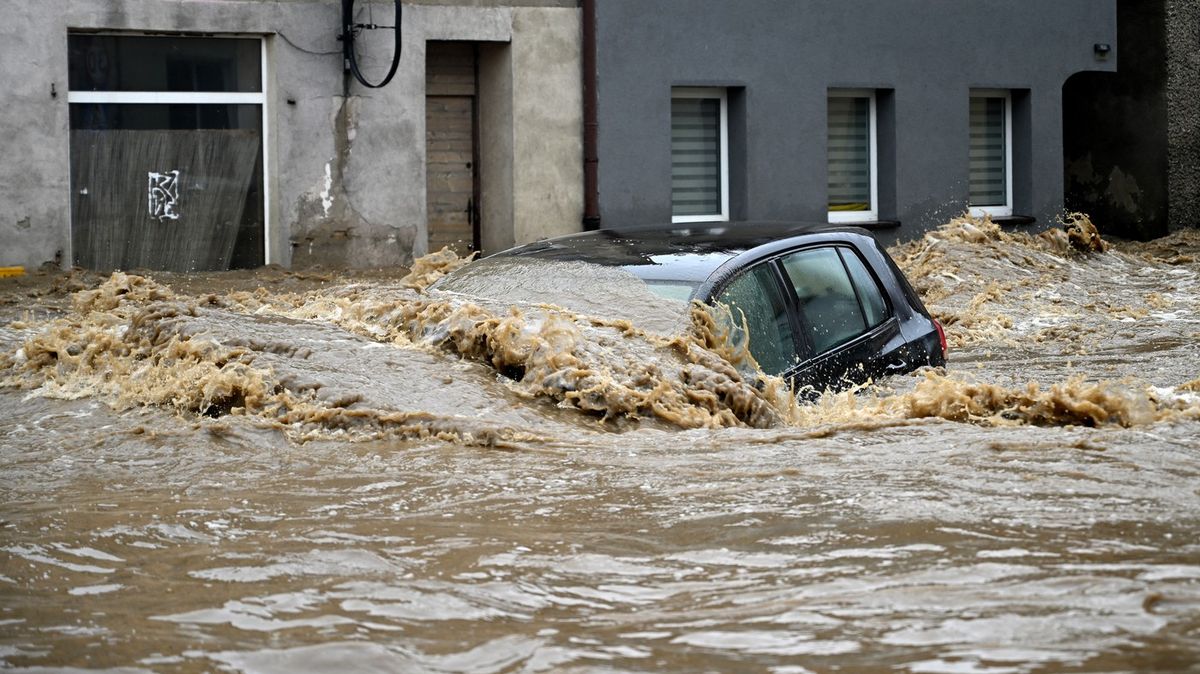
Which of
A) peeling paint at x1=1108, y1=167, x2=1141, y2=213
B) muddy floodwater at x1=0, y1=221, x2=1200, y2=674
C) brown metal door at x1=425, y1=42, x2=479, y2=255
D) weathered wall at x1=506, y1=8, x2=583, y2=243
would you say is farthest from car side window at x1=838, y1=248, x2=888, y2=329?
peeling paint at x1=1108, y1=167, x2=1141, y2=213

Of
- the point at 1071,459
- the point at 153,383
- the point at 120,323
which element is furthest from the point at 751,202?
the point at 1071,459

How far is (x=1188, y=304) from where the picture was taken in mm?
14492

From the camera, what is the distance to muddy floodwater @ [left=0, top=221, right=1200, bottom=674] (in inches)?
139

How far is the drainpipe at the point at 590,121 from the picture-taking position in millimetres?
16406

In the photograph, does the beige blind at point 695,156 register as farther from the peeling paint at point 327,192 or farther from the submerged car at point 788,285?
the submerged car at point 788,285

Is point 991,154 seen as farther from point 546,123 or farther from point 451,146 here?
point 451,146

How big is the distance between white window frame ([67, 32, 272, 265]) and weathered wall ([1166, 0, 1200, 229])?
41.6 ft

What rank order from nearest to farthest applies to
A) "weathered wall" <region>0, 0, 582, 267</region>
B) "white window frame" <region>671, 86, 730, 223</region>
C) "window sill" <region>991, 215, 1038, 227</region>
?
"weathered wall" <region>0, 0, 582, 267</region> < "white window frame" <region>671, 86, 730, 223</region> < "window sill" <region>991, 215, 1038, 227</region>

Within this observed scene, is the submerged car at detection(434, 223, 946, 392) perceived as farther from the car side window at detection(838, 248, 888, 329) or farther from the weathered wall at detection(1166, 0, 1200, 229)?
the weathered wall at detection(1166, 0, 1200, 229)

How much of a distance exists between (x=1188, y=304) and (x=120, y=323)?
10.4 metres

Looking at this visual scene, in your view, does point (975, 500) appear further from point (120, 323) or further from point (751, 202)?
point (751, 202)

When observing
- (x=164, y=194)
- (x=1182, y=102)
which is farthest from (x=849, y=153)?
(x=164, y=194)

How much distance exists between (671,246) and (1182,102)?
52.5 feet

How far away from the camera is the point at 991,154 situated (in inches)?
777
